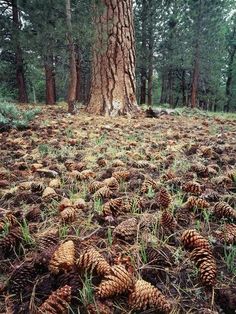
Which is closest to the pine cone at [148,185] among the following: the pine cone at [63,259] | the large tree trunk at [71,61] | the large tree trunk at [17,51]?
the pine cone at [63,259]

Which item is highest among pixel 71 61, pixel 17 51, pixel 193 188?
pixel 17 51

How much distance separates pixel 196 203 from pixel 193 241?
0.31 metres

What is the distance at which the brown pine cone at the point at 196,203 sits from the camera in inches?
49.5

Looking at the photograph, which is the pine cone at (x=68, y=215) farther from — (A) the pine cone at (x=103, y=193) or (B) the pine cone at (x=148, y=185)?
(B) the pine cone at (x=148, y=185)

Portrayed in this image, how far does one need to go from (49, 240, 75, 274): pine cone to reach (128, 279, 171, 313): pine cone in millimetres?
219

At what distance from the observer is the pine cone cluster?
2.69 feet

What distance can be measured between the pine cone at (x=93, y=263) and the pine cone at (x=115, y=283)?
3 centimetres

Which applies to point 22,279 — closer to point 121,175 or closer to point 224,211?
point 224,211

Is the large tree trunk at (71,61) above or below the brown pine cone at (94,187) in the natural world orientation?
above

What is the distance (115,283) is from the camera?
787mm

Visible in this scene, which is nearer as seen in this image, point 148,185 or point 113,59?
point 148,185

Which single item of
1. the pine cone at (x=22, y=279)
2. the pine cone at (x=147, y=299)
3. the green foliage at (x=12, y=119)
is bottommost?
the pine cone at (x=22, y=279)

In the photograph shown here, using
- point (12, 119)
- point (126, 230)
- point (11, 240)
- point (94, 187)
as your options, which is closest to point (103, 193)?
point (94, 187)

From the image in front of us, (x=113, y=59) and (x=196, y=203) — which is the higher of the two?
(x=113, y=59)
